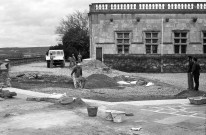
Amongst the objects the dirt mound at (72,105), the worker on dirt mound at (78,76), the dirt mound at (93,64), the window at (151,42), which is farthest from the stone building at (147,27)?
the dirt mound at (72,105)

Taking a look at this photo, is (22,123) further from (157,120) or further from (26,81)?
(26,81)

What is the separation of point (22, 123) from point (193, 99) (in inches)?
276

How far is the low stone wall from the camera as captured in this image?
3188 centimetres

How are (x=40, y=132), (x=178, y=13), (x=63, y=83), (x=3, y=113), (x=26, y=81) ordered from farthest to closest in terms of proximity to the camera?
1. (x=178, y=13)
2. (x=26, y=81)
3. (x=63, y=83)
4. (x=3, y=113)
5. (x=40, y=132)

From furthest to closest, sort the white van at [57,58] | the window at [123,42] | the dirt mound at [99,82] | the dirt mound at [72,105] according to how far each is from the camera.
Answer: the white van at [57,58], the window at [123,42], the dirt mound at [99,82], the dirt mound at [72,105]

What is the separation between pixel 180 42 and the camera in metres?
34.4

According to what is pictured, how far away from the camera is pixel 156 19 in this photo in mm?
34250

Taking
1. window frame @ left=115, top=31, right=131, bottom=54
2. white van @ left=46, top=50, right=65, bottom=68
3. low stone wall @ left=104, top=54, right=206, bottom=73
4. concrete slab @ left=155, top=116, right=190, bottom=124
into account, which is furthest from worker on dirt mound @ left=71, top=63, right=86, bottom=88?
white van @ left=46, top=50, right=65, bottom=68

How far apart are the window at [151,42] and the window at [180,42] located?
2.06m

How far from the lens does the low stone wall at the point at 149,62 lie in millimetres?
31875

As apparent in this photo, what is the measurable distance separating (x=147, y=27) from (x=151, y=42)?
161 cm

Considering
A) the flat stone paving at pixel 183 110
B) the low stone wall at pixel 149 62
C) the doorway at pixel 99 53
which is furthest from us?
the doorway at pixel 99 53

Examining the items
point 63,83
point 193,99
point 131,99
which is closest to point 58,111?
point 131,99

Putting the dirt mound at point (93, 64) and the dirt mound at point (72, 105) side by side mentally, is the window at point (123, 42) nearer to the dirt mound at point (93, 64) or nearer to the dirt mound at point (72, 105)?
the dirt mound at point (93, 64)
